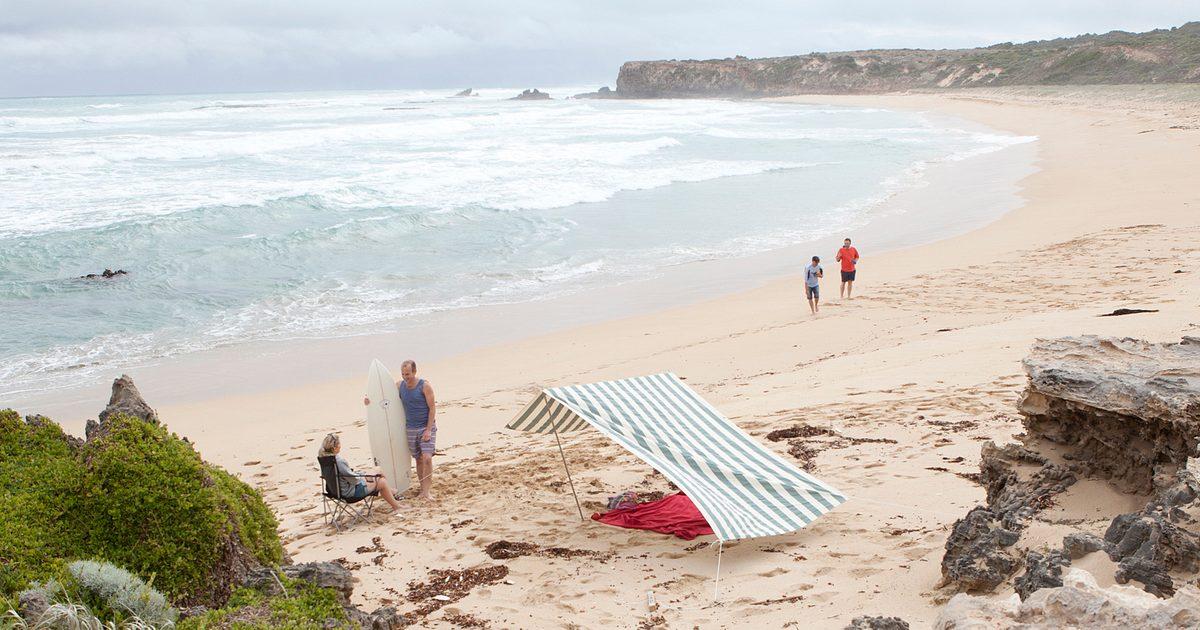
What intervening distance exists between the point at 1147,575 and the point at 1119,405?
1.47m

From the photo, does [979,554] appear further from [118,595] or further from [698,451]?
[118,595]

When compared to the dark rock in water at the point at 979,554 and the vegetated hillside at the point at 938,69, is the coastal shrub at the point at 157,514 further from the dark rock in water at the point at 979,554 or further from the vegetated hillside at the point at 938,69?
the vegetated hillside at the point at 938,69

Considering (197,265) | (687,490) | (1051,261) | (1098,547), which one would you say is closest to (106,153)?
(197,265)

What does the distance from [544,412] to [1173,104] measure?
49.3 metres

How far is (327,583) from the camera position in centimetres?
520

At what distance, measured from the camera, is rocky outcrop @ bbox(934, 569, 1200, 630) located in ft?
11.1

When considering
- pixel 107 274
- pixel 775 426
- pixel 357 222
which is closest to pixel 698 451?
pixel 775 426

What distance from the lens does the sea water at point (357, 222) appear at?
16203 millimetres

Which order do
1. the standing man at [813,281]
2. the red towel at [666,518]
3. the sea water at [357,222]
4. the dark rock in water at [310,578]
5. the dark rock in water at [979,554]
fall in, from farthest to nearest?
the sea water at [357,222] < the standing man at [813,281] < the red towel at [666,518] < the dark rock in water at [310,578] < the dark rock in water at [979,554]

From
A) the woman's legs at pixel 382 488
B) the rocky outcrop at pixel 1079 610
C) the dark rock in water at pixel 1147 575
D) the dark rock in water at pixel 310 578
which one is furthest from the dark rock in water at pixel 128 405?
the dark rock in water at pixel 1147 575

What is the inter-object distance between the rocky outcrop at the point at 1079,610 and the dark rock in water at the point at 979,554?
101 cm

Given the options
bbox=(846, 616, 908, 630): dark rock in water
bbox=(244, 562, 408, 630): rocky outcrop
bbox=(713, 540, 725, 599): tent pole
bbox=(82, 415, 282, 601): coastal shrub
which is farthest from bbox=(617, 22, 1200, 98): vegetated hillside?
bbox=(82, 415, 282, 601): coastal shrub

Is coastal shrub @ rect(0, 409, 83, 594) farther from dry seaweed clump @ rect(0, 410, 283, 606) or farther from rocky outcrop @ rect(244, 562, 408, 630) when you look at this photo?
rocky outcrop @ rect(244, 562, 408, 630)

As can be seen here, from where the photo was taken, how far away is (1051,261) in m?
16.3
